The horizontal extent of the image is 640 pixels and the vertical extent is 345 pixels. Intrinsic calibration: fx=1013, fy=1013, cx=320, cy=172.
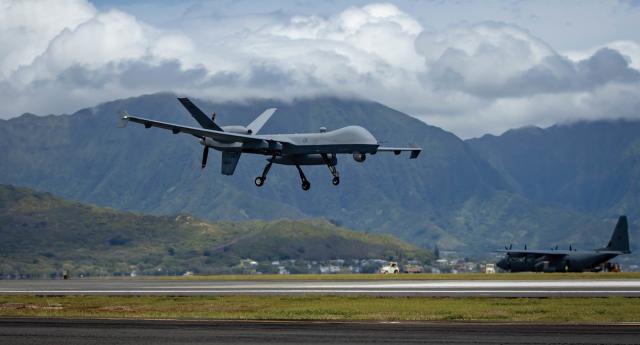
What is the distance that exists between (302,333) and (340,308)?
54.3 ft

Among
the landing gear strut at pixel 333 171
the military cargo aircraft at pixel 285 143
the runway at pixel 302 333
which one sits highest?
the military cargo aircraft at pixel 285 143

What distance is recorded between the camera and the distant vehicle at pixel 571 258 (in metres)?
146

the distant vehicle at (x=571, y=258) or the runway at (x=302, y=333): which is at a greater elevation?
the distant vehicle at (x=571, y=258)

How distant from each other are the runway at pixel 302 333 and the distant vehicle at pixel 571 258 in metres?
102

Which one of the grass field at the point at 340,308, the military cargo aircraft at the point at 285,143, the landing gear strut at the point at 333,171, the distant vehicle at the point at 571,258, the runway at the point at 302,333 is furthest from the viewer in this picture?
the distant vehicle at the point at 571,258

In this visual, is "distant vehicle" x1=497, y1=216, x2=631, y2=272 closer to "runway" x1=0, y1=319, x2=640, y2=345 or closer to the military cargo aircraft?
the military cargo aircraft

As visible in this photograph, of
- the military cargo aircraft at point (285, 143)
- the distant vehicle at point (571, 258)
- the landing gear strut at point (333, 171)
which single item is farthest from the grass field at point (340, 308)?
the distant vehicle at point (571, 258)

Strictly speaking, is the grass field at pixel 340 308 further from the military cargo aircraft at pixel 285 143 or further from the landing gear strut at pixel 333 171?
the military cargo aircraft at pixel 285 143

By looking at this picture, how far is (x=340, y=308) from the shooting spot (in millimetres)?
61312

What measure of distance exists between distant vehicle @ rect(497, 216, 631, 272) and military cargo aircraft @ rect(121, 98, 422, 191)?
219ft

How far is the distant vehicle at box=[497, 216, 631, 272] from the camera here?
14550 cm

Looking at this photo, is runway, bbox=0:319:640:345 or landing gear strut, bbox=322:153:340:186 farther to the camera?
landing gear strut, bbox=322:153:340:186

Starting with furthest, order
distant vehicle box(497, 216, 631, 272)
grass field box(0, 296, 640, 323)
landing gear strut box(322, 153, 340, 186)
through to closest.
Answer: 1. distant vehicle box(497, 216, 631, 272)
2. landing gear strut box(322, 153, 340, 186)
3. grass field box(0, 296, 640, 323)

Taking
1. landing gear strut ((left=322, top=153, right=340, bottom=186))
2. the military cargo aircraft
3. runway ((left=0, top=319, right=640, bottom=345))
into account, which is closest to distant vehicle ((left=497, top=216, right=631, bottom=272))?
the military cargo aircraft
